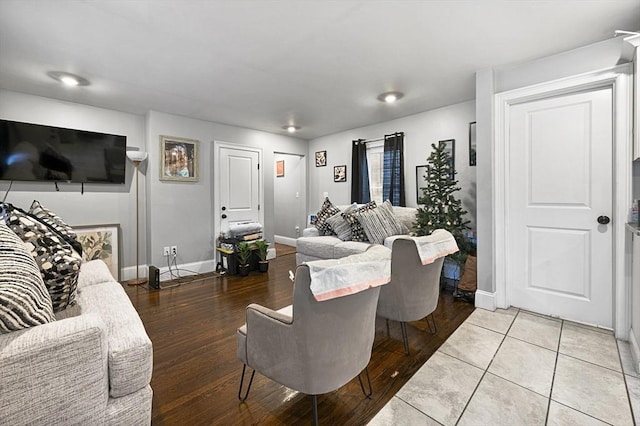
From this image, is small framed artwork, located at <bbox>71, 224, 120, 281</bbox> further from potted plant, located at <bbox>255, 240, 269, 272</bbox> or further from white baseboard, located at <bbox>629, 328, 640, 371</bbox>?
white baseboard, located at <bbox>629, 328, 640, 371</bbox>

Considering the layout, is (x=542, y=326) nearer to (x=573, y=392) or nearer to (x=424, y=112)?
(x=573, y=392)

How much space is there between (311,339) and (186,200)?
386cm

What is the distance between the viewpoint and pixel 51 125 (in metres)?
3.56

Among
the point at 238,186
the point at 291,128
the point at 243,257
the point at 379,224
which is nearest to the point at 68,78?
the point at 238,186

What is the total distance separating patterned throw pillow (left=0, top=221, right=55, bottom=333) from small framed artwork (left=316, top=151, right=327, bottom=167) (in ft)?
16.5

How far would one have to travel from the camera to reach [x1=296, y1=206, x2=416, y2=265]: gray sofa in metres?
3.77

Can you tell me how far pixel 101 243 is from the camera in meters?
3.90

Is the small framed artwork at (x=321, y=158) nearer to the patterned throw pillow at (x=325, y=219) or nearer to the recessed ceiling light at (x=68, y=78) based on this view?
the patterned throw pillow at (x=325, y=219)

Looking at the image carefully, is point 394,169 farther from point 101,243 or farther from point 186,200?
point 101,243

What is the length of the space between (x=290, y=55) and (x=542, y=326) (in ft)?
10.8

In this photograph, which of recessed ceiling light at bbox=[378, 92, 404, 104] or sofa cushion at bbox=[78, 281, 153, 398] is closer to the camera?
sofa cushion at bbox=[78, 281, 153, 398]

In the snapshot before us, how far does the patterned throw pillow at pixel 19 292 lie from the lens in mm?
962

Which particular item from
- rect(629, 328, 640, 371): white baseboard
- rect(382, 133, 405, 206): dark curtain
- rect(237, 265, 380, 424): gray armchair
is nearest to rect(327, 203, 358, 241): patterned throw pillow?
rect(382, 133, 405, 206): dark curtain

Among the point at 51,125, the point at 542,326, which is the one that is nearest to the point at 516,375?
the point at 542,326
